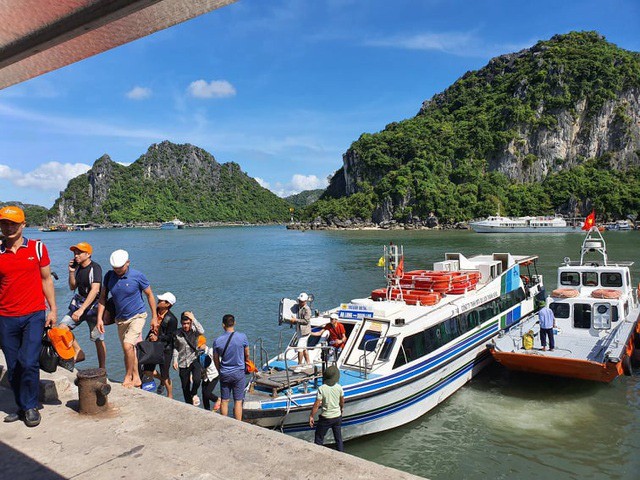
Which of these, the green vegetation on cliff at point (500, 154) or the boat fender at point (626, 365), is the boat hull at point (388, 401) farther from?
the green vegetation on cliff at point (500, 154)

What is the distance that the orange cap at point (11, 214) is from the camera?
5.00 m

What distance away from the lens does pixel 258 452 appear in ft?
15.5

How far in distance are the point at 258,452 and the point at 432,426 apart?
8124mm

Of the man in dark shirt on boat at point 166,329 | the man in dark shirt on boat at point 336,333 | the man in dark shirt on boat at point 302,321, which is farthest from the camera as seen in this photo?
the man in dark shirt on boat at point 302,321

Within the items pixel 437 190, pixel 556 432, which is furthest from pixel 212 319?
pixel 437 190

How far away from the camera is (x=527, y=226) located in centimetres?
11006

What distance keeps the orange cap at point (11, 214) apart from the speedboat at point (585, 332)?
12.3m

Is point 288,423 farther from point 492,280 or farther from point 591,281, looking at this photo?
Result: point 591,281

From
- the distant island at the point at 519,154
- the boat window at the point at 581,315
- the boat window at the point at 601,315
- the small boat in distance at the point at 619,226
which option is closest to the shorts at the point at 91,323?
the boat window at the point at 581,315

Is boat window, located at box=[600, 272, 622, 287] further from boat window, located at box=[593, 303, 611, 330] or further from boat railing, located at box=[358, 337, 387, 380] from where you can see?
boat railing, located at box=[358, 337, 387, 380]

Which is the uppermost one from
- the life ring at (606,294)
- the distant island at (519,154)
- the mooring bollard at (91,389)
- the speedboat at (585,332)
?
the distant island at (519,154)

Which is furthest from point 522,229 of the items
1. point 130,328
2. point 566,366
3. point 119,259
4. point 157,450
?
point 157,450

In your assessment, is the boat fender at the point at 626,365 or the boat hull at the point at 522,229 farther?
the boat hull at the point at 522,229

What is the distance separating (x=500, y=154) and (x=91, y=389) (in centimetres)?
17577
